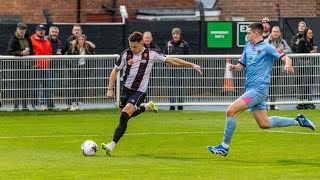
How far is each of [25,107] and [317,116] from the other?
21.1ft

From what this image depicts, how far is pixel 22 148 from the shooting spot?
18406mm

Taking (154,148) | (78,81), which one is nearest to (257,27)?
(154,148)

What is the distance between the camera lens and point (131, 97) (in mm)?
18266

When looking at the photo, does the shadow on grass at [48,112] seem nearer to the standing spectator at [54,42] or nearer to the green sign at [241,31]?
the standing spectator at [54,42]

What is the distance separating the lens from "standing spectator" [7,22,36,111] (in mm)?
26281

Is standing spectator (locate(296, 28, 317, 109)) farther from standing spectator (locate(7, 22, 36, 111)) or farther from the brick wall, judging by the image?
the brick wall

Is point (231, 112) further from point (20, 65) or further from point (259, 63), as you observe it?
point (20, 65)

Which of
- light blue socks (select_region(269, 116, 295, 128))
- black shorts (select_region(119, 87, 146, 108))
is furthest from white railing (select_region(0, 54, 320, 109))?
light blue socks (select_region(269, 116, 295, 128))

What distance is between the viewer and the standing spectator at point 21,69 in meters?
26.3

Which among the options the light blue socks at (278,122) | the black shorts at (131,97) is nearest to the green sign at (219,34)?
the black shorts at (131,97)

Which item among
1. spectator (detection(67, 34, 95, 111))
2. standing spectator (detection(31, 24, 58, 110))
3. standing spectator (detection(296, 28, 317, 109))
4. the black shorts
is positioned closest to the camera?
the black shorts

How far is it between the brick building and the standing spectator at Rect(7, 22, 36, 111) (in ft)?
38.3

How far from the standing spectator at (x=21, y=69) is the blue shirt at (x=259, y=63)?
9761 mm

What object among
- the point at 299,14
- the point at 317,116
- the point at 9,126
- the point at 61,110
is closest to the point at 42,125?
the point at 9,126
